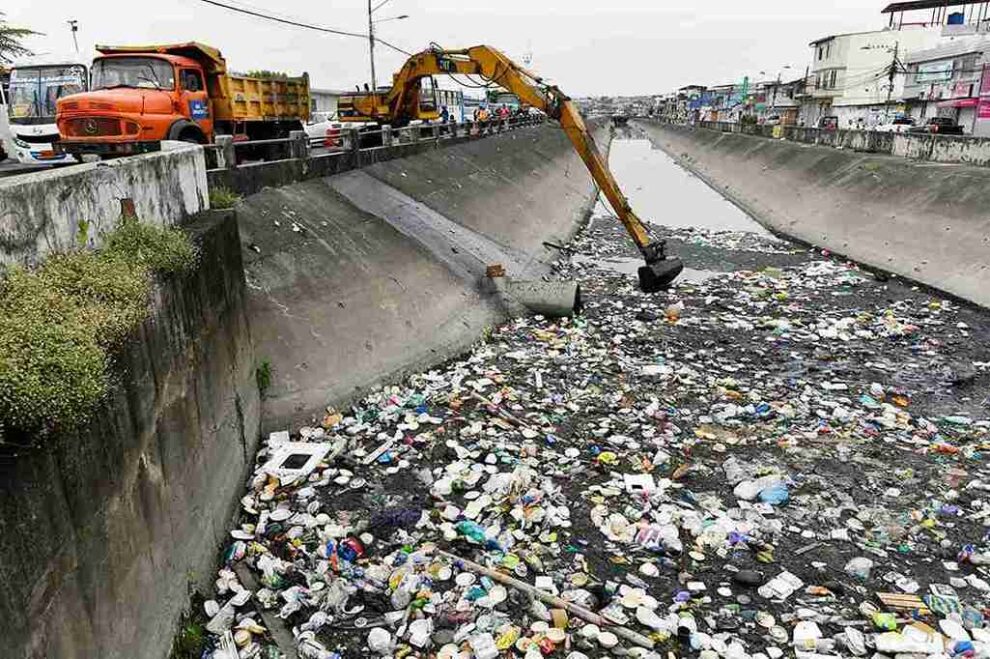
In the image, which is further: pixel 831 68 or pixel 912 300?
pixel 831 68

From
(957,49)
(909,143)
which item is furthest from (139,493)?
(957,49)

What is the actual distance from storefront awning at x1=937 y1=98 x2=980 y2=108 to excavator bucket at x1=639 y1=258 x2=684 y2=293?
36885mm

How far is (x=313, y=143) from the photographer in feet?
59.7

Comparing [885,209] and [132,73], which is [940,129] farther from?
[132,73]

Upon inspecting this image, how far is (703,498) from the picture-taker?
6.75m

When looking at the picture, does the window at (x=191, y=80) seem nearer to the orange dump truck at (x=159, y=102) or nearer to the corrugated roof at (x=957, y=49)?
the orange dump truck at (x=159, y=102)

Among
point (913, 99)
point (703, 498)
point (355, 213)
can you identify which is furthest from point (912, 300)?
point (913, 99)

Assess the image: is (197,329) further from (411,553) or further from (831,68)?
(831,68)

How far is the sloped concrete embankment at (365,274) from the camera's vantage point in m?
8.80

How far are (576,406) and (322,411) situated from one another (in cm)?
328

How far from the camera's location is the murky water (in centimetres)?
2625

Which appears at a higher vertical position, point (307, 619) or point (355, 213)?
point (355, 213)

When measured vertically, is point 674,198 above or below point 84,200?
below

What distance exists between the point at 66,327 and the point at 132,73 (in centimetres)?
1123
